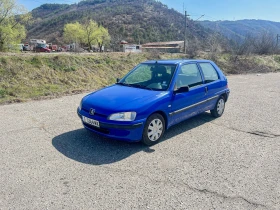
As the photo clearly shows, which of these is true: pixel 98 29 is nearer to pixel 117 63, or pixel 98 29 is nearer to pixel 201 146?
pixel 117 63

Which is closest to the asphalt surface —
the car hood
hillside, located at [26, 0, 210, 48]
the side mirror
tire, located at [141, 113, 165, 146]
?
tire, located at [141, 113, 165, 146]

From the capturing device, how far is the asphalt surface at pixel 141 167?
2891 millimetres

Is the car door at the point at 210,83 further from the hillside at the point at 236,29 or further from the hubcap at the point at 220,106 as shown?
the hillside at the point at 236,29

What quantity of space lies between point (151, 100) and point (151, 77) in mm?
1075

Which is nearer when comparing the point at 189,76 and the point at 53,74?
the point at 189,76

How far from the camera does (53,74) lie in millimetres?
11375

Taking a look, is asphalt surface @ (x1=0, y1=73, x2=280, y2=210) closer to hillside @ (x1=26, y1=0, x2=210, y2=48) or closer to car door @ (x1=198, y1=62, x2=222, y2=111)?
car door @ (x1=198, y1=62, x2=222, y2=111)

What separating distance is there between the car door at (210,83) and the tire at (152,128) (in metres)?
1.65

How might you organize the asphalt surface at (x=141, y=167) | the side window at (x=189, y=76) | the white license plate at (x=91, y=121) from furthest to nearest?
the side window at (x=189, y=76)
the white license plate at (x=91, y=121)
the asphalt surface at (x=141, y=167)

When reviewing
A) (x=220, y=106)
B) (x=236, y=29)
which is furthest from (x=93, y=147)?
(x=236, y=29)

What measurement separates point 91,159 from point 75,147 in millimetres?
615

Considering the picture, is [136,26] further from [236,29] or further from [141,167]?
[141,167]

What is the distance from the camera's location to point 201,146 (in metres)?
4.50

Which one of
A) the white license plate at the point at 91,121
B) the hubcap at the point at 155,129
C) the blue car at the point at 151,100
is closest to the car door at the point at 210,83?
the blue car at the point at 151,100
